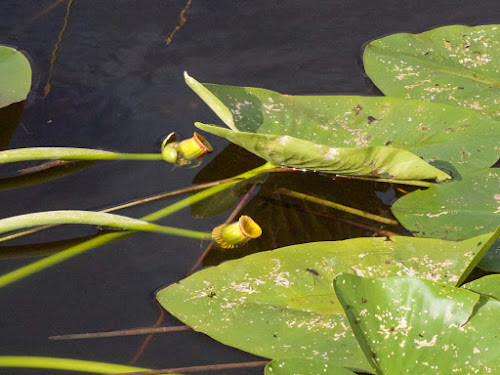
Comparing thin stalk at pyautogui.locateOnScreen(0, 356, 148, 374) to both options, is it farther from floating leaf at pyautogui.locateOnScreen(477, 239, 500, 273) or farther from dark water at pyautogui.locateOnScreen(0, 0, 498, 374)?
floating leaf at pyautogui.locateOnScreen(477, 239, 500, 273)

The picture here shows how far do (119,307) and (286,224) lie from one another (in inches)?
19.0

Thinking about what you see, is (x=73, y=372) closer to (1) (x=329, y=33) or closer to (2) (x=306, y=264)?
(2) (x=306, y=264)

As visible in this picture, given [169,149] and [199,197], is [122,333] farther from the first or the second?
[169,149]

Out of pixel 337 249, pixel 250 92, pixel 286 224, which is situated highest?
pixel 250 92

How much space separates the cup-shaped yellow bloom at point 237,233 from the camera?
1.40m

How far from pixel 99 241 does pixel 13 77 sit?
626 millimetres

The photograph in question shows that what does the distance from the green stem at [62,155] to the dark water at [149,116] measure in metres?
0.03

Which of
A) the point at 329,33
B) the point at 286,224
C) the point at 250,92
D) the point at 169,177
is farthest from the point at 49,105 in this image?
the point at 329,33

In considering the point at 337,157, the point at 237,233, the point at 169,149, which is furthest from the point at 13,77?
the point at 337,157

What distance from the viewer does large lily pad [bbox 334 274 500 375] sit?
97cm

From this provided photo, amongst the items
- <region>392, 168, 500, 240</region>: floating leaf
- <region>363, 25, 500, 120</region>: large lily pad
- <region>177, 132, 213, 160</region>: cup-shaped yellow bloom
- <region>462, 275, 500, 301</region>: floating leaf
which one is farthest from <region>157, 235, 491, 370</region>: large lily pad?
<region>363, 25, 500, 120</region>: large lily pad

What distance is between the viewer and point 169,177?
1608 mm

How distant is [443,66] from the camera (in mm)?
1785

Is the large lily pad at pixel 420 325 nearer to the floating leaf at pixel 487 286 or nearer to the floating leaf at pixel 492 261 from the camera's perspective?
the floating leaf at pixel 487 286
